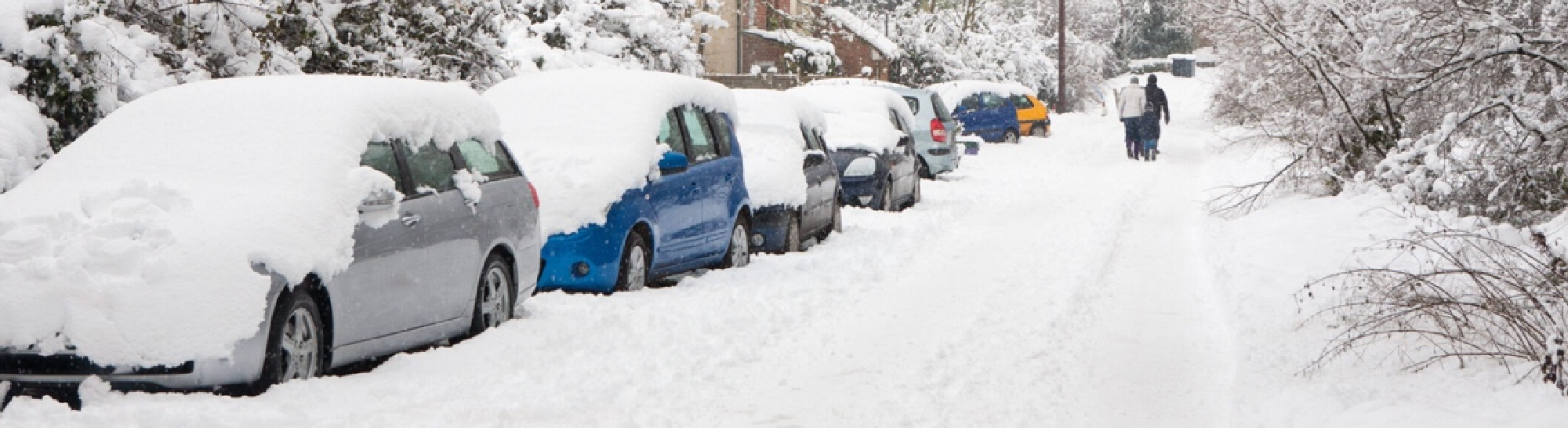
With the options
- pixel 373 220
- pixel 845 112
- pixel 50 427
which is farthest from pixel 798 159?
pixel 50 427

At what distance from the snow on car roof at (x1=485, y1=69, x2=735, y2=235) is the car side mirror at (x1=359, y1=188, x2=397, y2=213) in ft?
8.26

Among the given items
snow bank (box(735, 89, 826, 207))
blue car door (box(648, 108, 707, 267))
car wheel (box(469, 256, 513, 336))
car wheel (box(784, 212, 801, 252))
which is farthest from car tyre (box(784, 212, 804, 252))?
car wheel (box(469, 256, 513, 336))

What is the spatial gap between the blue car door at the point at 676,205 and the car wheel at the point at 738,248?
0.70 meters

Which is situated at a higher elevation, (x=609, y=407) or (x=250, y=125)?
(x=250, y=125)

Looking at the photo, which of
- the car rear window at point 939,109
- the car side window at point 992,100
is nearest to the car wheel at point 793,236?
the car rear window at point 939,109

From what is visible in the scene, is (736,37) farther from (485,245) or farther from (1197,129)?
(485,245)

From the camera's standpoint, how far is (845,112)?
19.9 metres

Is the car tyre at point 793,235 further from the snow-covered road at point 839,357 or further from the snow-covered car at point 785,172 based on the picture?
the snow-covered road at point 839,357

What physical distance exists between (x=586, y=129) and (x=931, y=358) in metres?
3.76

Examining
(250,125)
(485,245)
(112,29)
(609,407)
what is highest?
(112,29)

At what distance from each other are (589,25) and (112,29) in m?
13.0

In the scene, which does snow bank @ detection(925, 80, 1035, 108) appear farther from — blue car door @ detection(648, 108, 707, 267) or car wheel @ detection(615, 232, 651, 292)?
car wheel @ detection(615, 232, 651, 292)

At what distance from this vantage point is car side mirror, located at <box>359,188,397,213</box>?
7621 millimetres

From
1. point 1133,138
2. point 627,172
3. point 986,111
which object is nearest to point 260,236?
point 627,172
